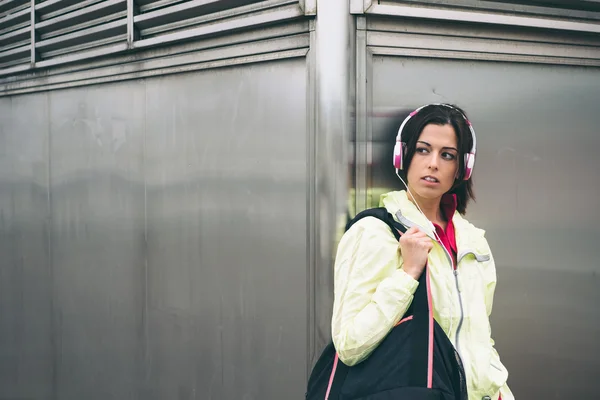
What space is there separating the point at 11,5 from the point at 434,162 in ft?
12.5

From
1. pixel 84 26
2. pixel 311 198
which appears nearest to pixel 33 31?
pixel 84 26

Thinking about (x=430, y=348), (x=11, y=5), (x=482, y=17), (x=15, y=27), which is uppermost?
(x=11, y=5)

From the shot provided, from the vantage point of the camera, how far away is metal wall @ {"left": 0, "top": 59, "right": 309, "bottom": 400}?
3273mm

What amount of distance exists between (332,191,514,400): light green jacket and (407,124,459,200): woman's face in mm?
100

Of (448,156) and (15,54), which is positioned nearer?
(448,156)

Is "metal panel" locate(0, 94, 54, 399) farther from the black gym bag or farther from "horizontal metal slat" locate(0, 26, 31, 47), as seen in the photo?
the black gym bag

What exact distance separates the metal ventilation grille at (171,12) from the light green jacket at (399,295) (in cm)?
159

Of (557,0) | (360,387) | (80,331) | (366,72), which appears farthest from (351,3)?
(80,331)

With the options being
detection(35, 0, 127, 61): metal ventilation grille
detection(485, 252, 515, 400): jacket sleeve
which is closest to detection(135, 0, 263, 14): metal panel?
detection(35, 0, 127, 61): metal ventilation grille

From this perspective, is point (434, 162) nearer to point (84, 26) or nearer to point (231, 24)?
point (231, 24)

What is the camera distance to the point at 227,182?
3482mm

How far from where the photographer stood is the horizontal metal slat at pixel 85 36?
400 cm

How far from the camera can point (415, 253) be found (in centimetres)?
214

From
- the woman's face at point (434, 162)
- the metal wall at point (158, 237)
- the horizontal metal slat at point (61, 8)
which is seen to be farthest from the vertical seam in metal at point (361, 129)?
the horizontal metal slat at point (61, 8)
